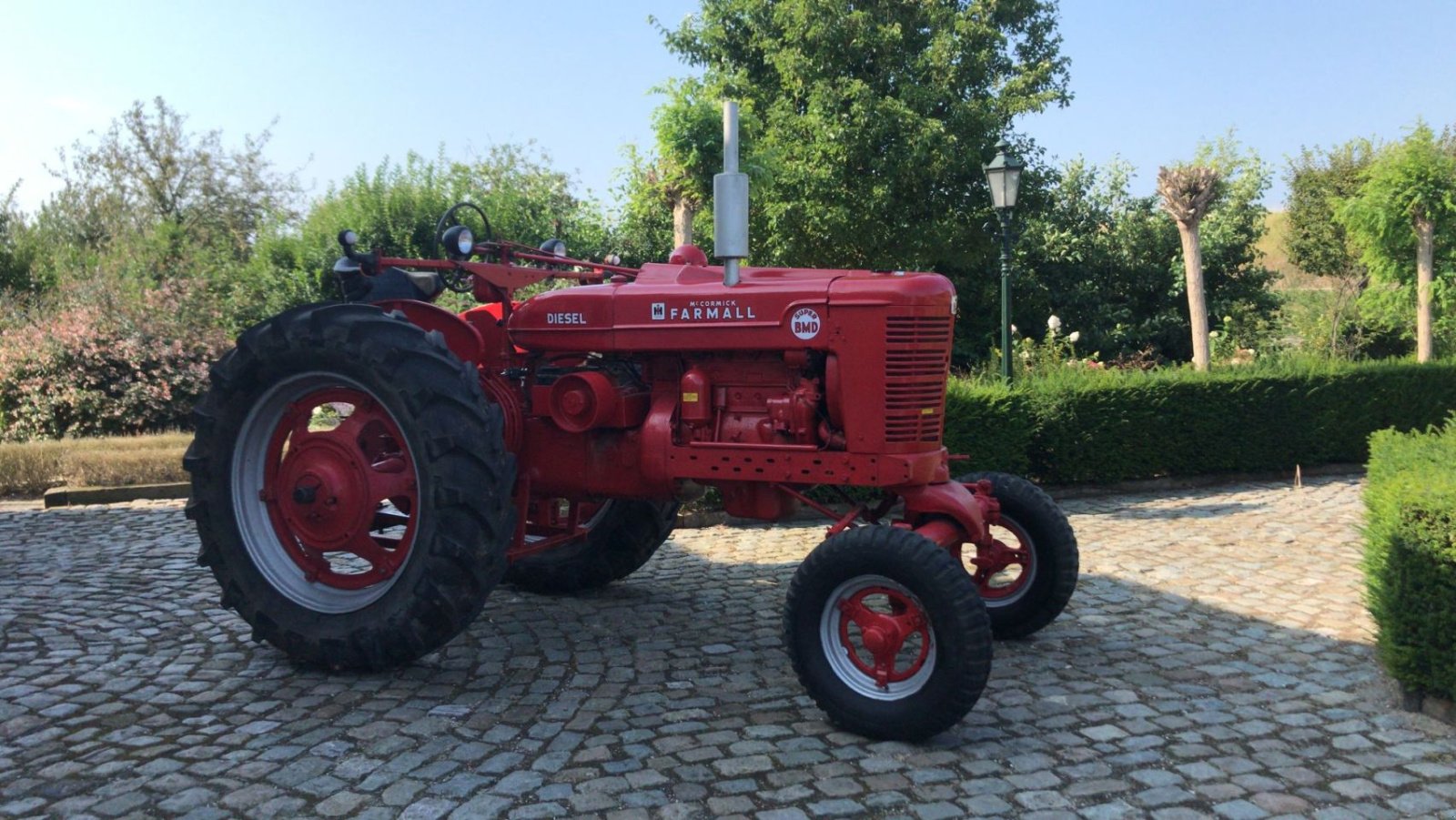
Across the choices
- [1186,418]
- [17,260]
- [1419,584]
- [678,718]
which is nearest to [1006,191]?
[1186,418]

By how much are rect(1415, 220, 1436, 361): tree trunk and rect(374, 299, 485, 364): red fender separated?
48.2 feet

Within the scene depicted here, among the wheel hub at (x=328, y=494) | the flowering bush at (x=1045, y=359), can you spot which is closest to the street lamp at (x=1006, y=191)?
the flowering bush at (x=1045, y=359)

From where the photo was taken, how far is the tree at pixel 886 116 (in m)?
17.6

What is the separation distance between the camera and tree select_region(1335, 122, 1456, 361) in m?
15.6

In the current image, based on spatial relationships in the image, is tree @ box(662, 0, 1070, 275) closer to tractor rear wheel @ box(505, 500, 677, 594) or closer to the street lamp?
the street lamp

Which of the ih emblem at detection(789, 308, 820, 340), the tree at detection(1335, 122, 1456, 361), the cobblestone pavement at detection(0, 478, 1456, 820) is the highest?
the tree at detection(1335, 122, 1456, 361)

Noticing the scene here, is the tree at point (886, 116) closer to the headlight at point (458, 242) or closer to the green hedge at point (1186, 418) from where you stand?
the green hedge at point (1186, 418)

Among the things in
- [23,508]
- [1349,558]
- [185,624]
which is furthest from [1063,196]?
[185,624]

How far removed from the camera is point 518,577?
19.7ft

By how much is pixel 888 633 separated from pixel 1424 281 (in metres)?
14.8

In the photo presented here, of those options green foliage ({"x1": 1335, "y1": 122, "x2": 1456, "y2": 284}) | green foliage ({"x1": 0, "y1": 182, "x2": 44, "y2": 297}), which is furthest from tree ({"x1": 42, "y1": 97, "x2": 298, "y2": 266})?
green foliage ({"x1": 1335, "y1": 122, "x2": 1456, "y2": 284})

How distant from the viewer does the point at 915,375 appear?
14.4 feet

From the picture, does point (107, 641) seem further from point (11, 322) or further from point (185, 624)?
point (11, 322)

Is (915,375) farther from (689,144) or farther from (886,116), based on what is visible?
(886,116)
